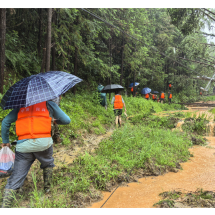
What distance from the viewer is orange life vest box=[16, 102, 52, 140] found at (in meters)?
2.90

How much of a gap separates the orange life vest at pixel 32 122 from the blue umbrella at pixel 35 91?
19 cm

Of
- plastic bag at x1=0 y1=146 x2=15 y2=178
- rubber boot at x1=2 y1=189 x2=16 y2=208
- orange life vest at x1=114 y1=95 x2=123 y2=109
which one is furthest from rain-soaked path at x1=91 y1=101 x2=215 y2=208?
orange life vest at x1=114 y1=95 x2=123 y2=109

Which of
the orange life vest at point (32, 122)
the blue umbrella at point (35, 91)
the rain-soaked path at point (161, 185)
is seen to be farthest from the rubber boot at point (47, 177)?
the blue umbrella at point (35, 91)

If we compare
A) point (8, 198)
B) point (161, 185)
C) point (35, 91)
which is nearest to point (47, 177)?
point (8, 198)

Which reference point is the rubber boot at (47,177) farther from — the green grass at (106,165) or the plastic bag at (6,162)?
the plastic bag at (6,162)

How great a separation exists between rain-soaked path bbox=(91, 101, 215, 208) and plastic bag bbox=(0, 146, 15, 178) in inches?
61.3

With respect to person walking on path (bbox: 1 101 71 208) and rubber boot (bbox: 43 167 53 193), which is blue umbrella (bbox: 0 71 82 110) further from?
rubber boot (bbox: 43 167 53 193)

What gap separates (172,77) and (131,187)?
89.2 feet

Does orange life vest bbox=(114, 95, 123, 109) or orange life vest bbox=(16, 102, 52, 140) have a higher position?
orange life vest bbox=(16, 102, 52, 140)

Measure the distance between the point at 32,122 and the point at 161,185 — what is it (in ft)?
10.1

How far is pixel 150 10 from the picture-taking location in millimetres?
30875

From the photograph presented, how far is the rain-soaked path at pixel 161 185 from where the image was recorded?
343 cm
